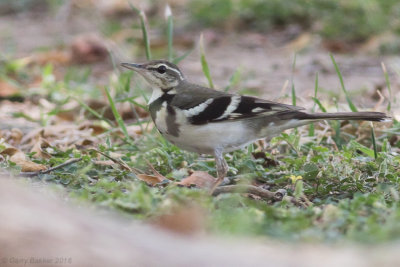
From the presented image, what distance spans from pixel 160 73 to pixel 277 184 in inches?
48.1

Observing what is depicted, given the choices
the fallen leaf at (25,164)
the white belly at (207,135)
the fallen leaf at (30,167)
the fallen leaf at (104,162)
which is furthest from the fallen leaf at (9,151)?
the white belly at (207,135)

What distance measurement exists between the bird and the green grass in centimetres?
23

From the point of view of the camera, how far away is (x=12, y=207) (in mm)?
2756

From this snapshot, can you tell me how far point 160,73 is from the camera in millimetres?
5383

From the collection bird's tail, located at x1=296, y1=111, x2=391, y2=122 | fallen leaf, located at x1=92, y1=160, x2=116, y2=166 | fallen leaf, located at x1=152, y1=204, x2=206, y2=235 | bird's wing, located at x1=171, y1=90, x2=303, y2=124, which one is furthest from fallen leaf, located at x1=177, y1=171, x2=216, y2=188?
fallen leaf, located at x1=152, y1=204, x2=206, y2=235

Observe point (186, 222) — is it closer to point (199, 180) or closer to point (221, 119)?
point (199, 180)

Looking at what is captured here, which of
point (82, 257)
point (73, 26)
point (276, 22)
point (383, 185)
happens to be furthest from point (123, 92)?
point (73, 26)

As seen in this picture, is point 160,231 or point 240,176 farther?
point 240,176

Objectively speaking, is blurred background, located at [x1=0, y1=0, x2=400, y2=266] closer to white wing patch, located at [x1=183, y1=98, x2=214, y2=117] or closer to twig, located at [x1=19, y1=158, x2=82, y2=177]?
twig, located at [x1=19, y1=158, x2=82, y2=177]

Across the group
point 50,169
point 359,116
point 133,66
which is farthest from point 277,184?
point 50,169

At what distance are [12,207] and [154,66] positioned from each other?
2801 millimetres

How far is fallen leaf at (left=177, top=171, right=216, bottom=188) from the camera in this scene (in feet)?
15.2

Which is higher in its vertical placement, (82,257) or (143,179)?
(82,257)

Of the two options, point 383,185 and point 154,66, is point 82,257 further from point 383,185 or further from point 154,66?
point 154,66
